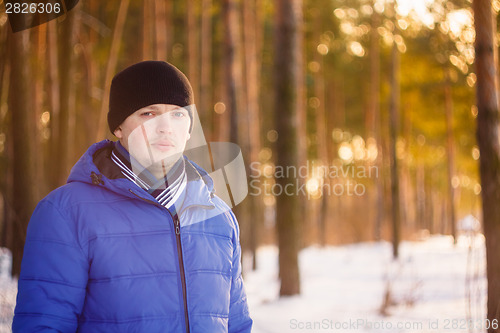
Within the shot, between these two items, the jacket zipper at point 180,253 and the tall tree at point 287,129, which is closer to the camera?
the jacket zipper at point 180,253

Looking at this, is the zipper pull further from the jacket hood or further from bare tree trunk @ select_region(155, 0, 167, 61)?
bare tree trunk @ select_region(155, 0, 167, 61)

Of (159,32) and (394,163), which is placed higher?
(159,32)

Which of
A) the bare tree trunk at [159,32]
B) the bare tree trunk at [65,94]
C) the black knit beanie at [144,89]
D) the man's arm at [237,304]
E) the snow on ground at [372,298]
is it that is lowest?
the snow on ground at [372,298]

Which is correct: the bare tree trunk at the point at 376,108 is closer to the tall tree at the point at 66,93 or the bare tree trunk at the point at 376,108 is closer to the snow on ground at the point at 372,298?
the snow on ground at the point at 372,298

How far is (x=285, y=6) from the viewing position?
28.2 feet

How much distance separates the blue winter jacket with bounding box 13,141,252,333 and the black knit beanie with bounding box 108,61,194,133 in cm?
18

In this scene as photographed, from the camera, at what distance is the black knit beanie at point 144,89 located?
6.54 feet

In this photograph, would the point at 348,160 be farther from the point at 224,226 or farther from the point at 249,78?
the point at 224,226

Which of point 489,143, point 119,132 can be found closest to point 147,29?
point 489,143

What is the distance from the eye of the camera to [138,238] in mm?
1766

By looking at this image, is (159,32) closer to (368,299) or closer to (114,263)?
(368,299)

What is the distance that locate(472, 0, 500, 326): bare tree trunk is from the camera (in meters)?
4.95

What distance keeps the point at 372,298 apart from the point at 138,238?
26.6 ft

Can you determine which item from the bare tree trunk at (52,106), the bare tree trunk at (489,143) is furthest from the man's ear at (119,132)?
the bare tree trunk at (52,106)
